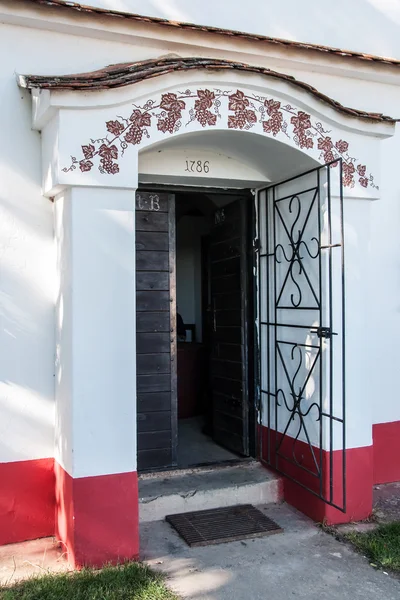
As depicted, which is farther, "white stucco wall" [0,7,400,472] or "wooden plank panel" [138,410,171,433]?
"wooden plank panel" [138,410,171,433]

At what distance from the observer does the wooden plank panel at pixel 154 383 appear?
16.2ft

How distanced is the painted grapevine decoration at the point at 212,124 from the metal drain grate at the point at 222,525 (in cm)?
263

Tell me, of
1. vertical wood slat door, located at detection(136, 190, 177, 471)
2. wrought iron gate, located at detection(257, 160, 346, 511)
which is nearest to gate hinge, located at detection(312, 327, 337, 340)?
wrought iron gate, located at detection(257, 160, 346, 511)

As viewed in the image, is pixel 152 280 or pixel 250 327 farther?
pixel 250 327

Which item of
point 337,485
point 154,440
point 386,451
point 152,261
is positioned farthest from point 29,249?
point 386,451

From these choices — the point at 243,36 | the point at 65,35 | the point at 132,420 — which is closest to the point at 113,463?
the point at 132,420

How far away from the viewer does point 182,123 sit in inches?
156

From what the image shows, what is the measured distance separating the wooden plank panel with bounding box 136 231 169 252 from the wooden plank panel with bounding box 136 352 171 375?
912 mm

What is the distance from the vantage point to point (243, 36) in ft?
15.0

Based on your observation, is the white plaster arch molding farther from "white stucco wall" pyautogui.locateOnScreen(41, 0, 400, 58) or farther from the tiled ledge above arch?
"white stucco wall" pyautogui.locateOnScreen(41, 0, 400, 58)

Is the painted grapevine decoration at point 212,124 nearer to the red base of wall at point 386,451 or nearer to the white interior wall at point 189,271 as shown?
the red base of wall at point 386,451

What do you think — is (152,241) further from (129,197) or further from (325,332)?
(325,332)

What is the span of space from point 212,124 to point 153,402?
2343 mm

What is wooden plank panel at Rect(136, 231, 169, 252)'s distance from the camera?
4.92m
